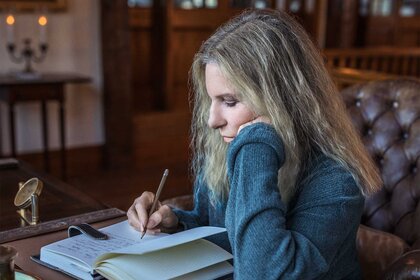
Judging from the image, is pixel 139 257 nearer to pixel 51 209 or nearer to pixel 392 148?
pixel 51 209

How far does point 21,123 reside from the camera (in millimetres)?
4254

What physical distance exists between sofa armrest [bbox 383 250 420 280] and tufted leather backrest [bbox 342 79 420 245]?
53 centimetres

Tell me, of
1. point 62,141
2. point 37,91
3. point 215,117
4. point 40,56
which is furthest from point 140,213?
point 40,56

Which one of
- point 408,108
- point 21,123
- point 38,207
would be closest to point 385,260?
point 408,108

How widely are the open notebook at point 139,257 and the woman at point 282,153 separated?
0.08m

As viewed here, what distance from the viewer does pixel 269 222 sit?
1.03 meters

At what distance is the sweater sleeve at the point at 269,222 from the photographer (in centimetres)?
103

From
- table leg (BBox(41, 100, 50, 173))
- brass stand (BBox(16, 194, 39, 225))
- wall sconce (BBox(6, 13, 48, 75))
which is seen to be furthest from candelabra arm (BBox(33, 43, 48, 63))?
brass stand (BBox(16, 194, 39, 225))

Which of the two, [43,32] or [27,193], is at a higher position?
[43,32]

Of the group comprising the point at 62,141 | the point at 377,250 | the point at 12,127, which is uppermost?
the point at 377,250

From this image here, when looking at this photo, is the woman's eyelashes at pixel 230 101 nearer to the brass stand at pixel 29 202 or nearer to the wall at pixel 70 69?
the brass stand at pixel 29 202

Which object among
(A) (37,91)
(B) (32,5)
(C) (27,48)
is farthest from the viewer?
(B) (32,5)

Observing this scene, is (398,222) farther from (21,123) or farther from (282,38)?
(21,123)

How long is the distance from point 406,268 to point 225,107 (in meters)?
0.49
